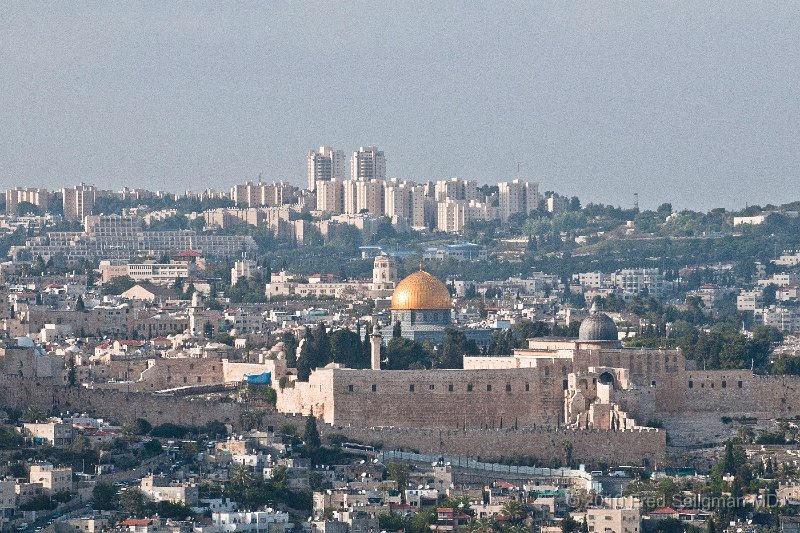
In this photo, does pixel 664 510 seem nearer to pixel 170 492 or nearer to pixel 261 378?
pixel 170 492

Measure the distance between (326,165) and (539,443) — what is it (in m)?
112

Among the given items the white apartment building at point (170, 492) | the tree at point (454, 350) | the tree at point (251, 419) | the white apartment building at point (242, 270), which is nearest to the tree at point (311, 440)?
the tree at point (251, 419)

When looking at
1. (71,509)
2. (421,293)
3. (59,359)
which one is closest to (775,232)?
(421,293)

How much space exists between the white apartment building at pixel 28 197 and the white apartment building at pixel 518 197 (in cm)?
2617

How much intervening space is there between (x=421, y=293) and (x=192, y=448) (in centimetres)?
1782

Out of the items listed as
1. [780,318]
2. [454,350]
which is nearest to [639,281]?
[780,318]

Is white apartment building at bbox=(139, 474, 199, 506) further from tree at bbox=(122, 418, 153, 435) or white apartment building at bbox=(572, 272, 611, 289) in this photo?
white apartment building at bbox=(572, 272, 611, 289)

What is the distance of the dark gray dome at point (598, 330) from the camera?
7281 centimetres

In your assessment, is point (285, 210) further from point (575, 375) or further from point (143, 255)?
point (575, 375)

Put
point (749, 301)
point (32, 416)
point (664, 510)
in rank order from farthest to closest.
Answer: point (749, 301) < point (32, 416) < point (664, 510)

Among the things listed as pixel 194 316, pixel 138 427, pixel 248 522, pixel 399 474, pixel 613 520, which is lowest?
pixel 613 520

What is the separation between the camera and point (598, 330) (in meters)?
72.9

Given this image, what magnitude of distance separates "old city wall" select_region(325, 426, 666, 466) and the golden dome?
14.5m

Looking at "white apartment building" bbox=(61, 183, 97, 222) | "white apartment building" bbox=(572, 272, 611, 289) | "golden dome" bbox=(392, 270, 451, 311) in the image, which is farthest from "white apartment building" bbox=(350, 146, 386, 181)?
"golden dome" bbox=(392, 270, 451, 311)
